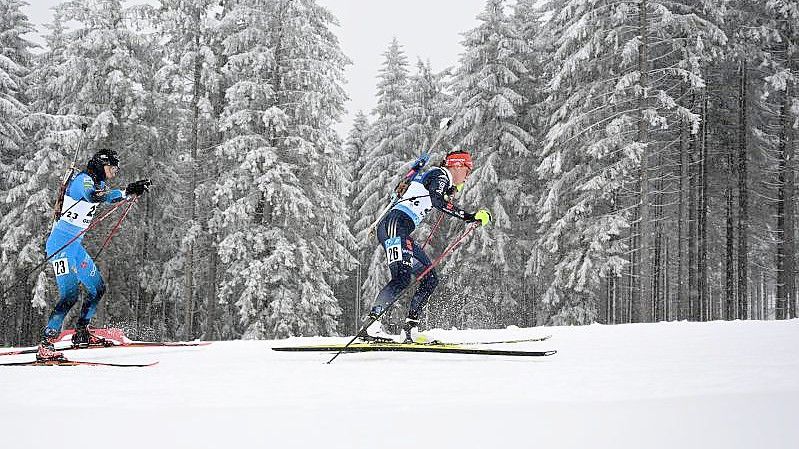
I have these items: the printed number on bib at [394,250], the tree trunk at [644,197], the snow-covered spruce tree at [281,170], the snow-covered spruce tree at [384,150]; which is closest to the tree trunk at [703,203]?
the tree trunk at [644,197]

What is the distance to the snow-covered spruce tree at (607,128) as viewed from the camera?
55.6 ft

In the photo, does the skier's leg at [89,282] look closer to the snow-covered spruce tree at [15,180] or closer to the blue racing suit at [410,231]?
the blue racing suit at [410,231]

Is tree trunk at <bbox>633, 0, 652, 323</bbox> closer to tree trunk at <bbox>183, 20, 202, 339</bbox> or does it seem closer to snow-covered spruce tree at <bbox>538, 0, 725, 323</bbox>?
snow-covered spruce tree at <bbox>538, 0, 725, 323</bbox>

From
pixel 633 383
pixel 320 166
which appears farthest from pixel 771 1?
pixel 633 383

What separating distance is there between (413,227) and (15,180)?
63.6ft

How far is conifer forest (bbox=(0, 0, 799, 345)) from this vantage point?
1806 cm

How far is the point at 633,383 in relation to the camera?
4.46m

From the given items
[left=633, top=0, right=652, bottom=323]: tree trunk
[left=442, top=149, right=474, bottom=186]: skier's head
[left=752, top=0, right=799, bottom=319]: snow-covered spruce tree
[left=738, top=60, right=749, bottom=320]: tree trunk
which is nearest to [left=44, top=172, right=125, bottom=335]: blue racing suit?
[left=442, top=149, right=474, bottom=186]: skier's head

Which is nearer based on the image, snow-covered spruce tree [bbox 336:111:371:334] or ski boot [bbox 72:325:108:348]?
ski boot [bbox 72:325:108:348]

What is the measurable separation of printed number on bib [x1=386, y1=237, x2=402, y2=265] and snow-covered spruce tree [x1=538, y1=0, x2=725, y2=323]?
1154cm

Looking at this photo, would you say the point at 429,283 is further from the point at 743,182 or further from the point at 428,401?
the point at 743,182

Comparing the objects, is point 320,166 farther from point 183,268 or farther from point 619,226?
point 619,226

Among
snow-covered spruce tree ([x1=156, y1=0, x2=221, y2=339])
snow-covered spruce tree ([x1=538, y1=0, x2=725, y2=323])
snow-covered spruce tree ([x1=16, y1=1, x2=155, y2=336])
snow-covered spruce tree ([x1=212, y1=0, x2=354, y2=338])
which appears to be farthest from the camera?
snow-covered spruce tree ([x1=156, y1=0, x2=221, y2=339])

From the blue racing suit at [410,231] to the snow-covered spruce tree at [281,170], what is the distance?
36.8ft
